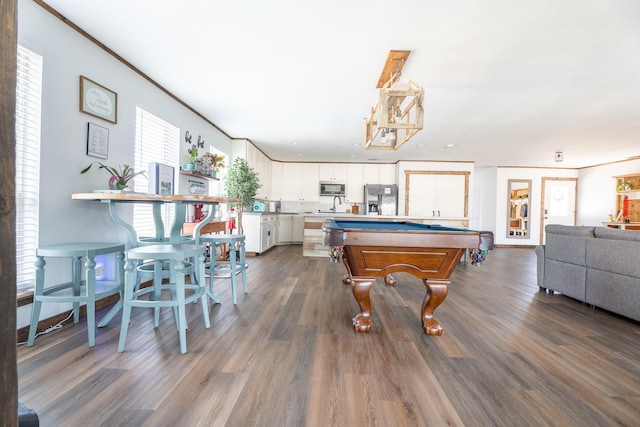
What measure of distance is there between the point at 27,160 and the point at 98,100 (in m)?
0.86

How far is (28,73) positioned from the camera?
2148 mm

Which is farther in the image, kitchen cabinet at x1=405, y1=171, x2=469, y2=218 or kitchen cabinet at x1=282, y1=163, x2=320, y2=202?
kitchen cabinet at x1=282, y1=163, x2=320, y2=202

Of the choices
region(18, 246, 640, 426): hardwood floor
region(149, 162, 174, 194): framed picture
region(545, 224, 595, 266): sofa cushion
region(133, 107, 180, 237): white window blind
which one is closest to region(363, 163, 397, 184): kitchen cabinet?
region(545, 224, 595, 266): sofa cushion

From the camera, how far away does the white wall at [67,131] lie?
2.23m

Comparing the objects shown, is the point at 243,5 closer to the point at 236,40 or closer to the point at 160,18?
the point at 236,40

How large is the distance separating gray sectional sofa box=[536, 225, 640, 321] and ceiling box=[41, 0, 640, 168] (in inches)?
65.1

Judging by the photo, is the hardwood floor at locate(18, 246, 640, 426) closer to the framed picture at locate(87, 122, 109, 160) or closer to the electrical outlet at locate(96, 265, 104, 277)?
the electrical outlet at locate(96, 265, 104, 277)

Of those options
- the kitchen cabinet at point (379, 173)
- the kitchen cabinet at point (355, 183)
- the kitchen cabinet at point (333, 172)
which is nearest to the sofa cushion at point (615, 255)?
the kitchen cabinet at point (379, 173)

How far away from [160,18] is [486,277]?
4935 mm

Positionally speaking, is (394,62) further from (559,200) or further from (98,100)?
(559,200)

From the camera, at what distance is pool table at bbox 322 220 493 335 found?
217 centimetres

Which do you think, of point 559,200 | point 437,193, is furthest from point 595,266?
point 559,200

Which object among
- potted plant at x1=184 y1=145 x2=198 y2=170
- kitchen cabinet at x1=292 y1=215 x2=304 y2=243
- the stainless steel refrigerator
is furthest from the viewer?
kitchen cabinet at x1=292 y1=215 x2=304 y2=243

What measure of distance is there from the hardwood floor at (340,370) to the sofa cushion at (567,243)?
1.98ft
